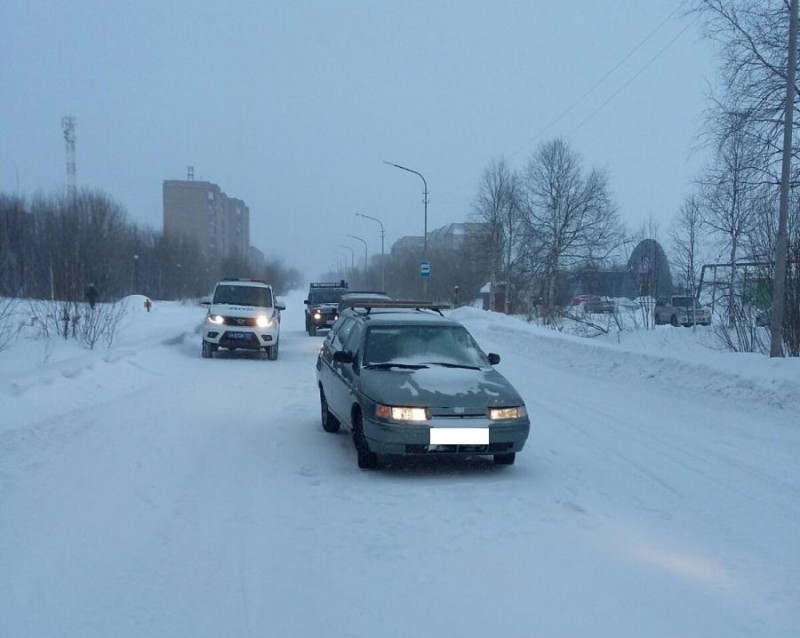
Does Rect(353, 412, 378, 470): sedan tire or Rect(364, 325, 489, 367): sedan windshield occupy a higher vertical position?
Rect(364, 325, 489, 367): sedan windshield

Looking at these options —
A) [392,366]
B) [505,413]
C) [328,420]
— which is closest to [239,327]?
[328,420]

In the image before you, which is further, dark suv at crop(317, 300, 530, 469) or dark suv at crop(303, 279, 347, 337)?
dark suv at crop(303, 279, 347, 337)

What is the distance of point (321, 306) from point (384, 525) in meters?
23.7

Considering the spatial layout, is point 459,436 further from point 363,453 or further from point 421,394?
point 363,453

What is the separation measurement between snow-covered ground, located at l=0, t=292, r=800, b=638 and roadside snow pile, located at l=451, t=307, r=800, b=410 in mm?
158

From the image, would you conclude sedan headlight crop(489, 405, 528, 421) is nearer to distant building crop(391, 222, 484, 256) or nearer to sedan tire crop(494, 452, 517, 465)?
sedan tire crop(494, 452, 517, 465)

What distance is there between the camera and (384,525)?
6.21 metres

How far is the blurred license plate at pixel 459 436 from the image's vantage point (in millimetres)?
7566

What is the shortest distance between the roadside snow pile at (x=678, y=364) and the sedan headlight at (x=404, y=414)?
6.49 metres

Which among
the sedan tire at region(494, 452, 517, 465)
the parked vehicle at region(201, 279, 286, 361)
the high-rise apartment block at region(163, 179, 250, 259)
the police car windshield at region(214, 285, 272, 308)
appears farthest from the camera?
the high-rise apartment block at region(163, 179, 250, 259)

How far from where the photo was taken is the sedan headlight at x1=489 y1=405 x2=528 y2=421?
25.5ft

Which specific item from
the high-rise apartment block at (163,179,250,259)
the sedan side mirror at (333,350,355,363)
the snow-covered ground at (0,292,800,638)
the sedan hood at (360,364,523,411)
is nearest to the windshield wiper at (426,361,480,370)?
the sedan hood at (360,364,523,411)

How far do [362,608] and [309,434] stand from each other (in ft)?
18.2

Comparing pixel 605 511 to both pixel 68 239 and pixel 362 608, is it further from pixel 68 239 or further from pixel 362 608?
pixel 68 239
